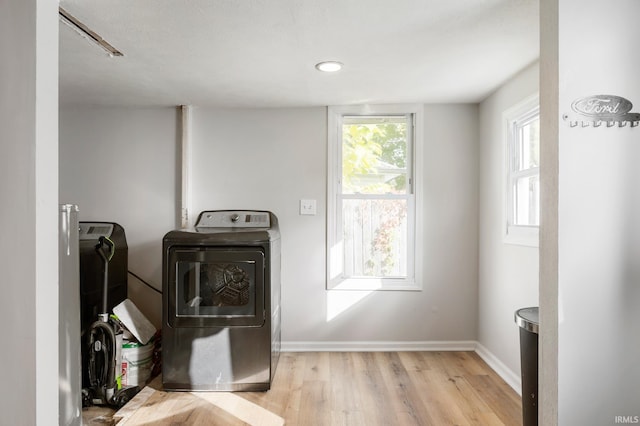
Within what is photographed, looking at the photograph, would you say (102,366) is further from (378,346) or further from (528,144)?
(528,144)

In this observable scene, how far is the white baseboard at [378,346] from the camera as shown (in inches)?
143

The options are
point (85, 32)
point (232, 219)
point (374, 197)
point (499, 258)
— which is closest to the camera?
point (85, 32)

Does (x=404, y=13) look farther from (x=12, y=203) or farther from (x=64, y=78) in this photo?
(x=64, y=78)

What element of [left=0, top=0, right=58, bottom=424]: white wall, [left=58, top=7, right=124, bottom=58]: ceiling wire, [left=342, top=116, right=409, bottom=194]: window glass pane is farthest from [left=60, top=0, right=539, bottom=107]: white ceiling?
[left=0, top=0, right=58, bottom=424]: white wall

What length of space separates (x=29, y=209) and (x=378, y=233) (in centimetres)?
260

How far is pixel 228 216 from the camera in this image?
3.58 m

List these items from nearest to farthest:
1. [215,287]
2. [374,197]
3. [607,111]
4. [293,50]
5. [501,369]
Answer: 1. [607,111]
2. [293,50]
3. [215,287]
4. [501,369]
5. [374,197]

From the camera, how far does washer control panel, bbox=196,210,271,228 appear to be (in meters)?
3.54

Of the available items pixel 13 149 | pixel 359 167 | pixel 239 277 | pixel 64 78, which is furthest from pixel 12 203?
pixel 359 167

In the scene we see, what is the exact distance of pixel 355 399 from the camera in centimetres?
270

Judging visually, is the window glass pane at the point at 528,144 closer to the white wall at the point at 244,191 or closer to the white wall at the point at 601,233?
the white wall at the point at 601,233

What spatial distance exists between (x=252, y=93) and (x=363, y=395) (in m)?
2.14

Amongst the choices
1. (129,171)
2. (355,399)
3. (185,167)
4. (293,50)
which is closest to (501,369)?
(355,399)

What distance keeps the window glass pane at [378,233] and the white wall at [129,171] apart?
142 cm
